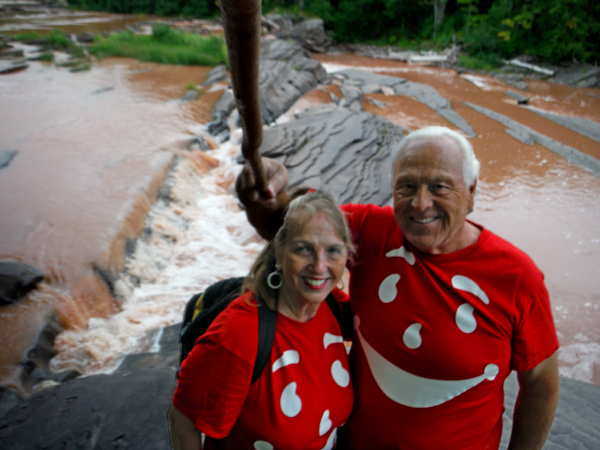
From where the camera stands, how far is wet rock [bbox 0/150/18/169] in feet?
18.5

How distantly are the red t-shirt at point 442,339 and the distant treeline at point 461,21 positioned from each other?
1570cm

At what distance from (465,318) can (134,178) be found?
520 centimetres

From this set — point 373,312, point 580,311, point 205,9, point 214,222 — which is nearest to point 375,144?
point 214,222

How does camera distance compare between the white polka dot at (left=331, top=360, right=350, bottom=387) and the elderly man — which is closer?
the elderly man

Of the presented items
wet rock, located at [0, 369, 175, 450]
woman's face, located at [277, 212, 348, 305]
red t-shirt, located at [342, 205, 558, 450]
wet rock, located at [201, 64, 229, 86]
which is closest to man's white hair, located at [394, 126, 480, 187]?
red t-shirt, located at [342, 205, 558, 450]

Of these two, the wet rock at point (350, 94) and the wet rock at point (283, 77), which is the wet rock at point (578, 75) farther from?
the wet rock at point (283, 77)

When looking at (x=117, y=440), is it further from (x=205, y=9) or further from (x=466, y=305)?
(x=205, y=9)

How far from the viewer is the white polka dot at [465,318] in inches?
47.7

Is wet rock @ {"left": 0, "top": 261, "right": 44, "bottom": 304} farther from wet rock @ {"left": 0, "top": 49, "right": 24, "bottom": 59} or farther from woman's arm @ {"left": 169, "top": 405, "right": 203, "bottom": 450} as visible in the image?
wet rock @ {"left": 0, "top": 49, "right": 24, "bottom": 59}

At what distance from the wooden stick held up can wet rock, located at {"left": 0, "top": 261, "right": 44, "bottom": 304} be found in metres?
3.31

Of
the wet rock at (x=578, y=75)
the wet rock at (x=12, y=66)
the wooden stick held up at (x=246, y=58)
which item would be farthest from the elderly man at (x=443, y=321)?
the wet rock at (x=578, y=75)

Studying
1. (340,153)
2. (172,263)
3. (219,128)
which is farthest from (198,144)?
(172,263)

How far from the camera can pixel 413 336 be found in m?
1.24

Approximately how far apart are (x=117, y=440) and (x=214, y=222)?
3739 millimetres
